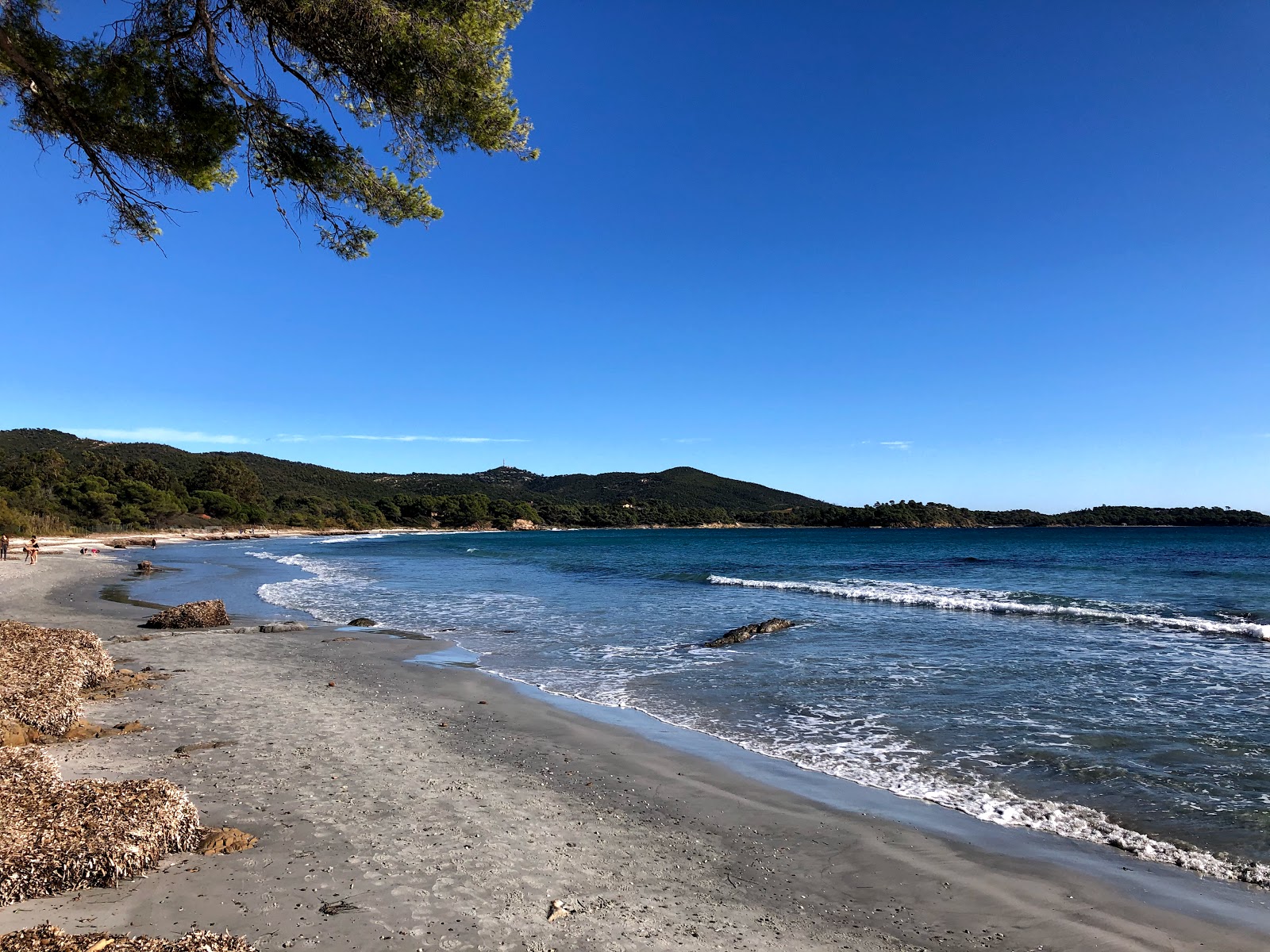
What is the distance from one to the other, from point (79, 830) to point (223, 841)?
0.88 m

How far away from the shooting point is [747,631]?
16.2m

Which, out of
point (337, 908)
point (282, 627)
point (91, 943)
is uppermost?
point (91, 943)

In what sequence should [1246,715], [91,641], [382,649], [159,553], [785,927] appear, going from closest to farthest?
[785,927] → [1246,715] → [91,641] → [382,649] → [159,553]

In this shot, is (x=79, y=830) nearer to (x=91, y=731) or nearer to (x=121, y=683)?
(x=91, y=731)

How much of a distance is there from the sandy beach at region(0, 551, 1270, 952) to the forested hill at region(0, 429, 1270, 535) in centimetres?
6002

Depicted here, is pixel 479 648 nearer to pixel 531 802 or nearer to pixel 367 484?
pixel 531 802

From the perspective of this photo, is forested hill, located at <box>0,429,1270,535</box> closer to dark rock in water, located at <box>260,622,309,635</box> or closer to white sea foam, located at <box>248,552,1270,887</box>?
dark rock in water, located at <box>260,622,309,635</box>

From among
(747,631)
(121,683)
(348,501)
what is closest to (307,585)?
(121,683)

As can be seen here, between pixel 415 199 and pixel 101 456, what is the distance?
111 metres

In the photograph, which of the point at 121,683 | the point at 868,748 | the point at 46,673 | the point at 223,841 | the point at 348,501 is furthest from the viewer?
the point at 348,501

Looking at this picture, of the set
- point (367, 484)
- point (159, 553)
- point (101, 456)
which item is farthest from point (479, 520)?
point (159, 553)

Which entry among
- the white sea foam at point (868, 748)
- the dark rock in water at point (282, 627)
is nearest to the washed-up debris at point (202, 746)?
the white sea foam at point (868, 748)

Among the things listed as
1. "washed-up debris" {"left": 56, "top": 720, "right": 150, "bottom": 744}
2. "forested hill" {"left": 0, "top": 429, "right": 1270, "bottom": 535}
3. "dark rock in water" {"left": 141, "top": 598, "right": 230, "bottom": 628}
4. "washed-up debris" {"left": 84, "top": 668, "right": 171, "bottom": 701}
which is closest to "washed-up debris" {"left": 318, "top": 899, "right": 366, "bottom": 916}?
"washed-up debris" {"left": 56, "top": 720, "right": 150, "bottom": 744}

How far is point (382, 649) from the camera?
1408 cm
